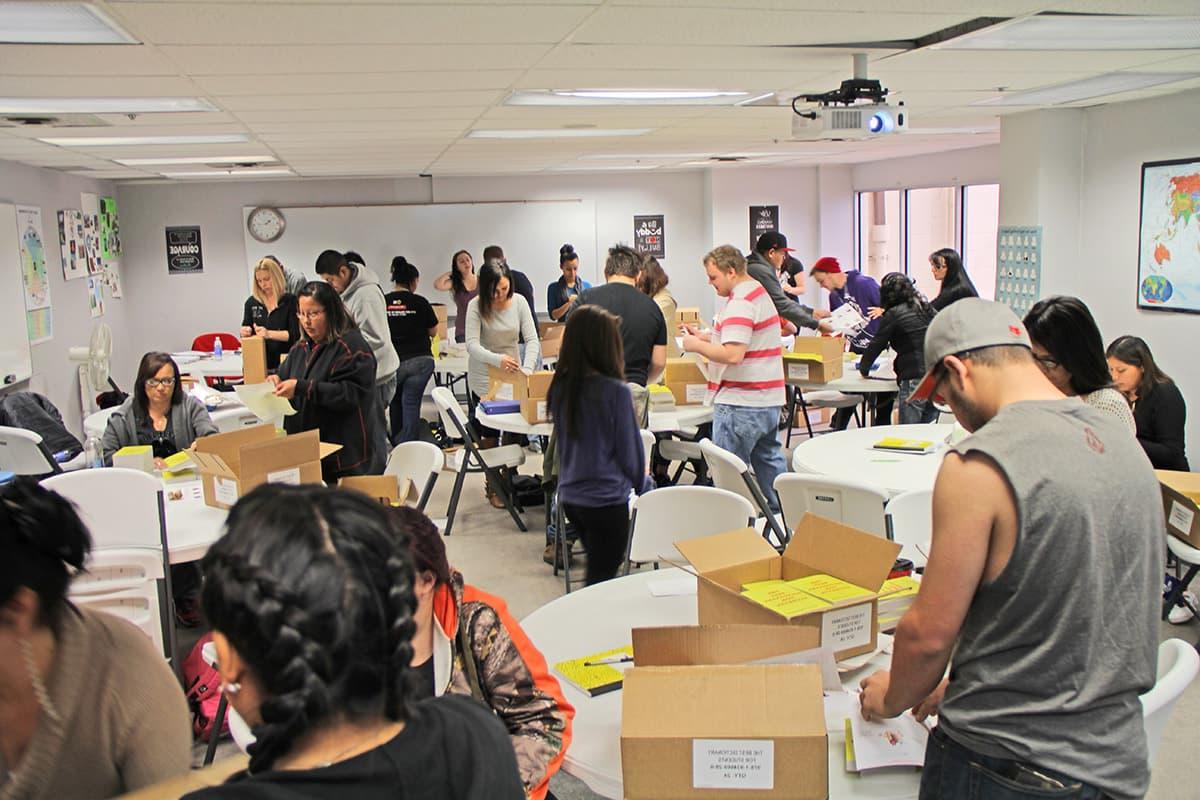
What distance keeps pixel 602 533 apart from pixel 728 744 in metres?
2.26

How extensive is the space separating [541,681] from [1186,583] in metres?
3.35

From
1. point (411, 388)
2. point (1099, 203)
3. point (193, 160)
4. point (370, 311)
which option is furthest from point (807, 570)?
point (193, 160)

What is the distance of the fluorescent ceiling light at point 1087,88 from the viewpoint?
529 cm

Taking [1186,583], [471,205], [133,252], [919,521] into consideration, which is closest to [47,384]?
[133,252]

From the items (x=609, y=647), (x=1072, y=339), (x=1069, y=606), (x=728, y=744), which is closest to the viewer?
(x=1069, y=606)

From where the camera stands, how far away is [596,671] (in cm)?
238

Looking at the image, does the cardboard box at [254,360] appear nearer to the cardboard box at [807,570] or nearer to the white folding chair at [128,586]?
the white folding chair at [128,586]

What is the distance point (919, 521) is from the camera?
3.43m

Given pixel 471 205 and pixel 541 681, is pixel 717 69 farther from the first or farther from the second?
pixel 471 205

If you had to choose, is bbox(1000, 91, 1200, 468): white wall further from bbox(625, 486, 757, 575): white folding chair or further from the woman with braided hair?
the woman with braided hair

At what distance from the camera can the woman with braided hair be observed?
98 centimetres

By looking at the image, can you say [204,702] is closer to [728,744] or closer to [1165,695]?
[728,744]

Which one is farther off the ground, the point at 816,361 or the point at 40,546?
the point at 40,546

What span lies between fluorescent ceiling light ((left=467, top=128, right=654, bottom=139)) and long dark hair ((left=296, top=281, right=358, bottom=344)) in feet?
7.43
